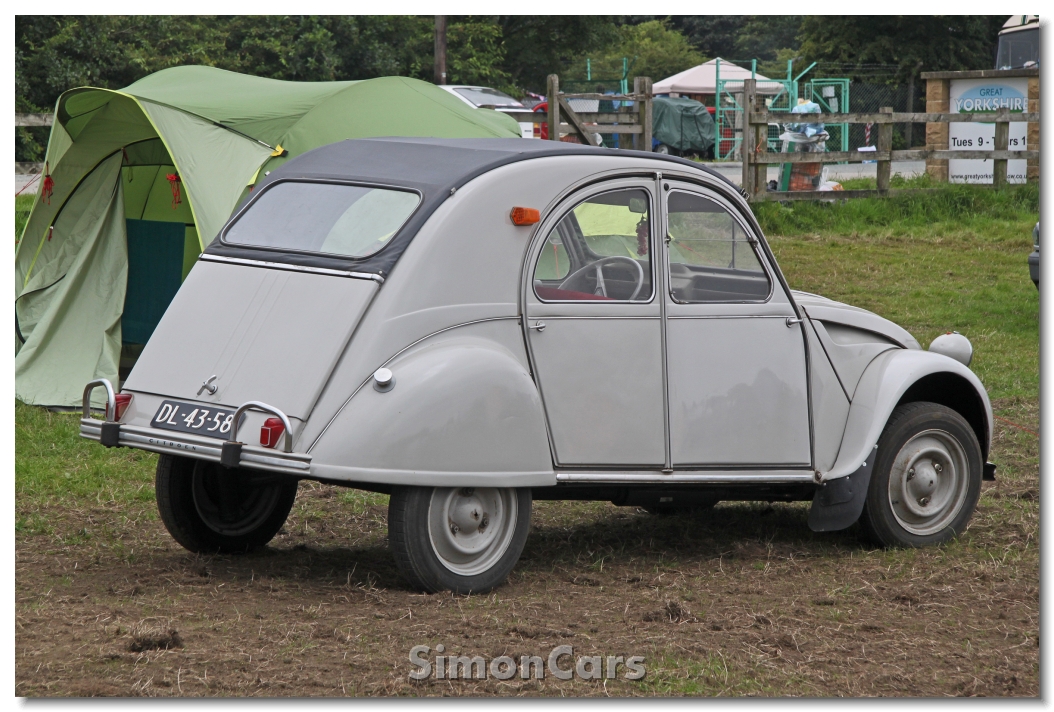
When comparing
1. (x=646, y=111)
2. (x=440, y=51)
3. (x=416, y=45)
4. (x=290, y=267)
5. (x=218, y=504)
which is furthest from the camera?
(x=416, y=45)

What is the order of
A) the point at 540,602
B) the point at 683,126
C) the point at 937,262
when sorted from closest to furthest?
the point at 540,602
the point at 937,262
the point at 683,126

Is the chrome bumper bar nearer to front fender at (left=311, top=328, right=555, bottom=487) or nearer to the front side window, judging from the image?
front fender at (left=311, top=328, right=555, bottom=487)

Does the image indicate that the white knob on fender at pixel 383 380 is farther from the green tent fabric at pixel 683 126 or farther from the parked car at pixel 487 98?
the green tent fabric at pixel 683 126

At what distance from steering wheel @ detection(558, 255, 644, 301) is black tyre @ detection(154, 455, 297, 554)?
147 cm

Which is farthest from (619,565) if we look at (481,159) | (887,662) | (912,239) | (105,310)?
(912,239)

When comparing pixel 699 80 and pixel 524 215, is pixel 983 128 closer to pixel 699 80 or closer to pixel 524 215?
pixel 699 80

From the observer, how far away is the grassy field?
13.9 ft

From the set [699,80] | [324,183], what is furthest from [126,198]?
[699,80]

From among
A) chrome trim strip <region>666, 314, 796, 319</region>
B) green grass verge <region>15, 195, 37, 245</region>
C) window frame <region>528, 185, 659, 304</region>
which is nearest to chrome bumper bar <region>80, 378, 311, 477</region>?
window frame <region>528, 185, 659, 304</region>

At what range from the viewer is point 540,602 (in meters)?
5.11

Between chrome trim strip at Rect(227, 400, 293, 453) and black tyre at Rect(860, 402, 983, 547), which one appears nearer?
chrome trim strip at Rect(227, 400, 293, 453)

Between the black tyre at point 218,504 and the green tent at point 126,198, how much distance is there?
4.02 metres

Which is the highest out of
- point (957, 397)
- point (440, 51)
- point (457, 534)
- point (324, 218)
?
point (440, 51)

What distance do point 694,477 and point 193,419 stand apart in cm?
212
